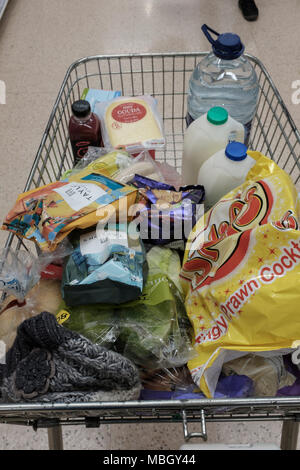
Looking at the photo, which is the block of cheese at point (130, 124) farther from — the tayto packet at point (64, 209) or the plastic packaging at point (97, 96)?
the tayto packet at point (64, 209)

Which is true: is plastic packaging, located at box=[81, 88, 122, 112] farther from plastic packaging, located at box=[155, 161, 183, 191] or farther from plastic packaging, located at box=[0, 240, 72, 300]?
plastic packaging, located at box=[0, 240, 72, 300]

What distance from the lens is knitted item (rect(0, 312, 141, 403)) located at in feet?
1.67

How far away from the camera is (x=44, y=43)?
2.22 metres

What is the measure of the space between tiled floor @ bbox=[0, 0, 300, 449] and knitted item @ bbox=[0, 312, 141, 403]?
103 cm

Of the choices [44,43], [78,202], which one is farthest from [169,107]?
[78,202]

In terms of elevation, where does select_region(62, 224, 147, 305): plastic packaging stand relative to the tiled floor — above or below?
below

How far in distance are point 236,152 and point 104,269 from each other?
31 cm

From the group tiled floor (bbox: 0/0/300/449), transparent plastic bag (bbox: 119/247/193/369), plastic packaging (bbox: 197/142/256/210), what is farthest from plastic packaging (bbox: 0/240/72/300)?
tiled floor (bbox: 0/0/300/449)

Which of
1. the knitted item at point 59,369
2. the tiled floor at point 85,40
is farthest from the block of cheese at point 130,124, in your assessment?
the tiled floor at point 85,40

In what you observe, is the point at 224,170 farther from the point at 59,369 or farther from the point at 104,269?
the point at 59,369

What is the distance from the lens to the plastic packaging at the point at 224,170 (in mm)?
707

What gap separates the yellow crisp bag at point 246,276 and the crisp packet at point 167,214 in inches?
2.0

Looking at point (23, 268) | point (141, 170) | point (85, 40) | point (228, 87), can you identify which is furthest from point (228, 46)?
point (85, 40)

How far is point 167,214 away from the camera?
0.69 m
